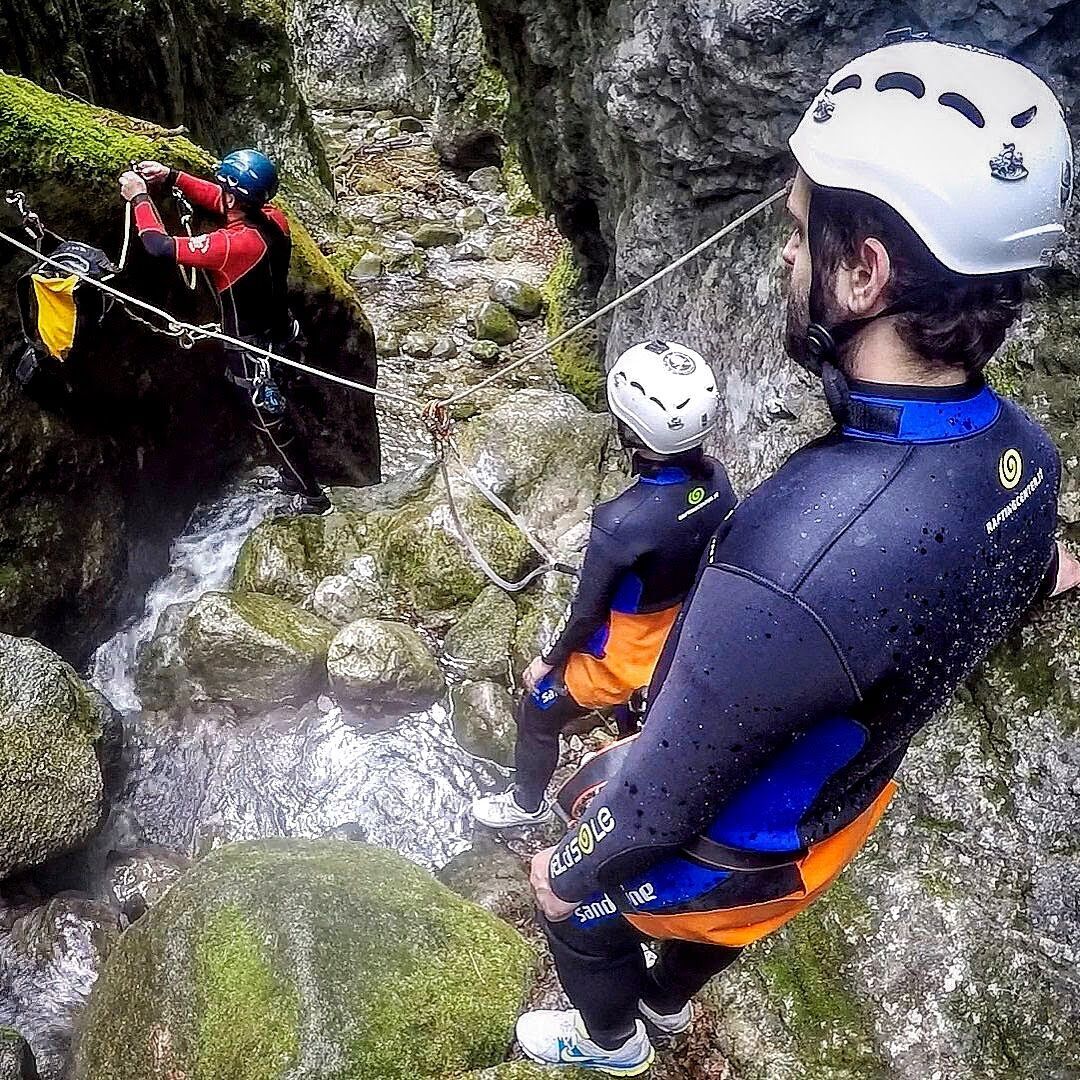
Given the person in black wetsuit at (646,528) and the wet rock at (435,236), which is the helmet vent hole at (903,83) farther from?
the wet rock at (435,236)

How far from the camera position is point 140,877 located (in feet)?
16.4

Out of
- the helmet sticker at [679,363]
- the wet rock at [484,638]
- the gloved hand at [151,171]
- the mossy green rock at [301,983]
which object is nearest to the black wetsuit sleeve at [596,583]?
the helmet sticker at [679,363]

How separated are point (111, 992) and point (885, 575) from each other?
11.1ft

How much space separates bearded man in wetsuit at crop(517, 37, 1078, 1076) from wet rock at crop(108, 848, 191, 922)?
4.22 meters

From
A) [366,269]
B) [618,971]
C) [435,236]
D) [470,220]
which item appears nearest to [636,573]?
[618,971]

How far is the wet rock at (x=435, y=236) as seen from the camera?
41.7ft

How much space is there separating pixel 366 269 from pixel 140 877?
28.2ft

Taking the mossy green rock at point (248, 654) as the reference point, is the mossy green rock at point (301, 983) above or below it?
above

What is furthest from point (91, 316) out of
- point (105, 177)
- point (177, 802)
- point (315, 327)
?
point (177, 802)

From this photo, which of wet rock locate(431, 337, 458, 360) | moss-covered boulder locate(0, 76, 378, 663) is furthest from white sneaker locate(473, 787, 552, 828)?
wet rock locate(431, 337, 458, 360)

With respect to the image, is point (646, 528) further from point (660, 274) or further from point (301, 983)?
point (301, 983)

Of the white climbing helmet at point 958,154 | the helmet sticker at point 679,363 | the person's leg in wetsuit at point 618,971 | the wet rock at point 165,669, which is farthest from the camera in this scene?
the wet rock at point 165,669

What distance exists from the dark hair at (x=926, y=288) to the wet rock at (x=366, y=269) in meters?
10.9

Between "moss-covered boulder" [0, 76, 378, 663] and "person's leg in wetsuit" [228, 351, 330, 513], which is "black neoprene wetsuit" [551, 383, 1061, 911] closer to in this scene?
"moss-covered boulder" [0, 76, 378, 663]
